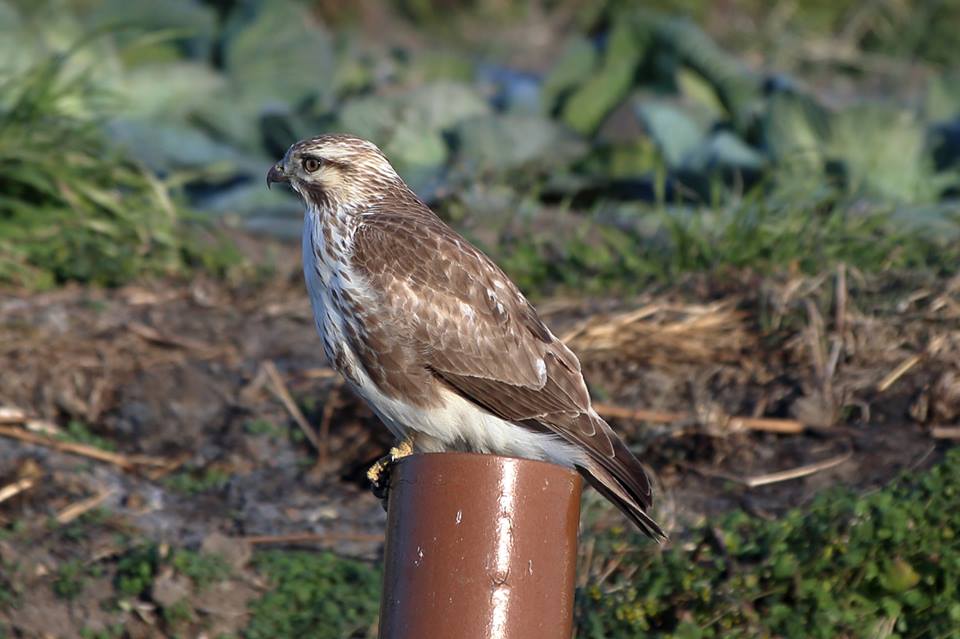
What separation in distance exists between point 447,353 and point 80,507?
6.91 ft

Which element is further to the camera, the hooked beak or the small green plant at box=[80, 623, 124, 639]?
the small green plant at box=[80, 623, 124, 639]

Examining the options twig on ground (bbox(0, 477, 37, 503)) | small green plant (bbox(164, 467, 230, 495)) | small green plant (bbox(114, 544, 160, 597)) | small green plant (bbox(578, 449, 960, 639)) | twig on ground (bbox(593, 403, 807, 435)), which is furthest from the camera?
small green plant (bbox(164, 467, 230, 495))

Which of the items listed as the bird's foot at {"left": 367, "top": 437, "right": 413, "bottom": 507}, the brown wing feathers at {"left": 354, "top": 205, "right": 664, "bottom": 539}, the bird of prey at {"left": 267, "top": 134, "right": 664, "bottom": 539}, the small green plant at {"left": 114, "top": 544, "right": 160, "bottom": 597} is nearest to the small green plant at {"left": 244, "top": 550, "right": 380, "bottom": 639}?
the small green plant at {"left": 114, "top": 544, "right": 160, "bottom": 597}

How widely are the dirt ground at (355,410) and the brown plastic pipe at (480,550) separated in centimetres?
161

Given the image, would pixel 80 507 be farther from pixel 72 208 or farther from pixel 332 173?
pixel 72 208

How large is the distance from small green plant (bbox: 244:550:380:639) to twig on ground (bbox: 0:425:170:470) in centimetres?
98

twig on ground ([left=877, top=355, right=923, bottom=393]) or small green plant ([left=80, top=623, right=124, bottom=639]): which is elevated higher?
twig on ground ([left=877, top=355, right=923, bottom=393])

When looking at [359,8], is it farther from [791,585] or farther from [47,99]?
[791,585]

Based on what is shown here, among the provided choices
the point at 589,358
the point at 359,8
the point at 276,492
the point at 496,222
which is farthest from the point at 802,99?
the point at 359,8

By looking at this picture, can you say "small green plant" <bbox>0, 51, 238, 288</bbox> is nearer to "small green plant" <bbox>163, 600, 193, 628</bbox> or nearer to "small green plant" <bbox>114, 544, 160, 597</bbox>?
"small green plant" <bbox>114, 544, 160, 597</bbox>

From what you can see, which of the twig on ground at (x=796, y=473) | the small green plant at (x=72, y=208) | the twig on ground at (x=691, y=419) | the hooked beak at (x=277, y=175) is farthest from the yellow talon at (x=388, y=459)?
the small green plant at (x=72, y=208)

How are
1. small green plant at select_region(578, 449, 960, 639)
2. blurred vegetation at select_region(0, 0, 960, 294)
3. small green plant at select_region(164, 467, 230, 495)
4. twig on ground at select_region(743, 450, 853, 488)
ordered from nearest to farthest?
small green plant at select_region(578, 449, 960, 639), twig on ground at select_region(743, 450, 853, 488), small green plant at select_region(164, 467, 230, 495), blurred vegetation at select_region(0, 0, 960, 294)

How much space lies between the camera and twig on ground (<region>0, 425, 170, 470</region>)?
19.5 ft

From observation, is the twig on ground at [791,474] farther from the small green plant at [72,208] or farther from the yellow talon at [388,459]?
the small green plant at [72,208]
